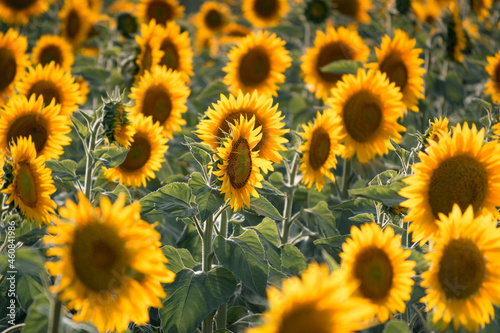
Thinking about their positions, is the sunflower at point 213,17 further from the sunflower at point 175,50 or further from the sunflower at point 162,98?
the sunflower at point 162,98

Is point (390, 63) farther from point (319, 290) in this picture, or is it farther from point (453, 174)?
point (319, 290)

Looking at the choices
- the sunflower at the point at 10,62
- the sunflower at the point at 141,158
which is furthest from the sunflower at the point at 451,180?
the sunflower at the point at 10,62

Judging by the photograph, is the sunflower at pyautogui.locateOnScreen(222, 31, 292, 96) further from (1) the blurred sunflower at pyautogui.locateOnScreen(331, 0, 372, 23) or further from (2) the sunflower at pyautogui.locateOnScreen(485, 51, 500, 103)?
(1) the blurred sunflower at pyautogui.locateOnScreen(331, 0, 372, 23)

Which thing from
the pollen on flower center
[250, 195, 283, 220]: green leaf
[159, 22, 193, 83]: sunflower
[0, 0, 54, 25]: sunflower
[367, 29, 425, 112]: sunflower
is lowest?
the pollen on flower center

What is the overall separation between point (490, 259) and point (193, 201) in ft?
2.95

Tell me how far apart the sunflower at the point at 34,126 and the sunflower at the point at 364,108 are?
118cm

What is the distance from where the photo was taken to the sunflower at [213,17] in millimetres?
5152

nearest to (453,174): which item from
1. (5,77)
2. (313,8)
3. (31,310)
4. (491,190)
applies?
(491,190)

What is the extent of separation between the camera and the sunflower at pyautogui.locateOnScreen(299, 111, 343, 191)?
2178 mm

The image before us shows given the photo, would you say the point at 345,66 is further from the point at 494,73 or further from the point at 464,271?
the point at 464,271

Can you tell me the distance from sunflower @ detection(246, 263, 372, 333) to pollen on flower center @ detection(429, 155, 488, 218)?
0.66m

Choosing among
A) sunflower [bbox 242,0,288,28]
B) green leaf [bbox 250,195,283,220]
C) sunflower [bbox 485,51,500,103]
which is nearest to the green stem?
sunflower [bbox 485,51,500,103]

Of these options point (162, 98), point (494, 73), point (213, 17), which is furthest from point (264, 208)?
point (213, 17)

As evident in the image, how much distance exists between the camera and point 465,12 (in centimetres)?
462
